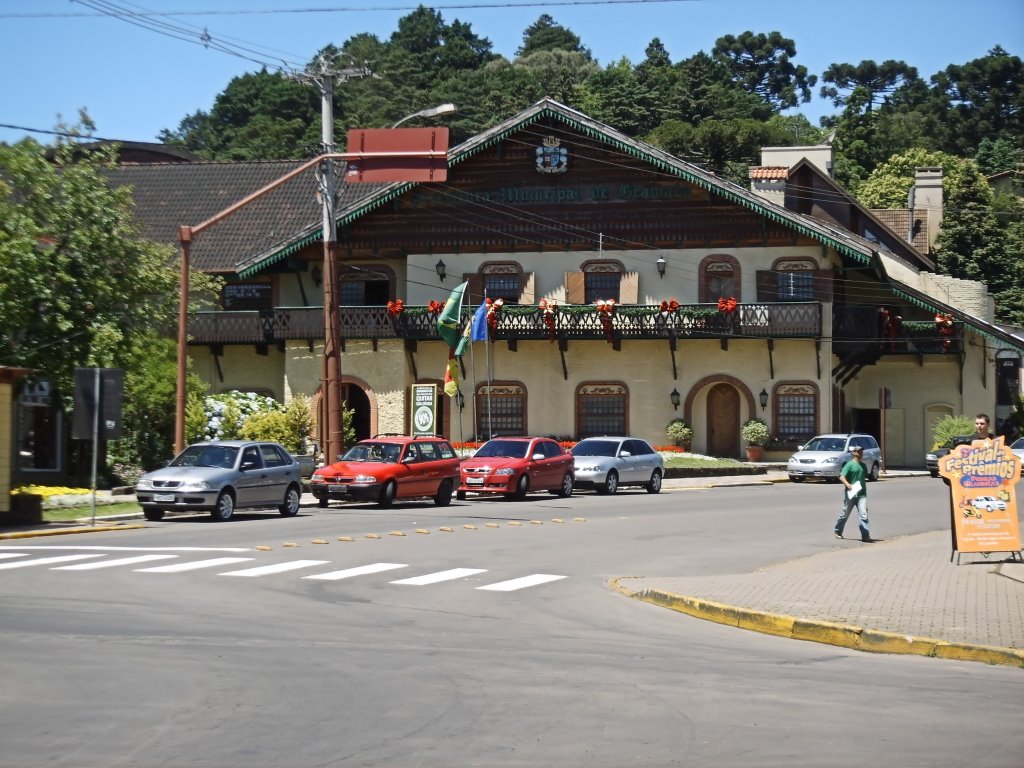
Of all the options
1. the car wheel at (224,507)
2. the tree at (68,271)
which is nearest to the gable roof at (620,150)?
the tree at (68,271)

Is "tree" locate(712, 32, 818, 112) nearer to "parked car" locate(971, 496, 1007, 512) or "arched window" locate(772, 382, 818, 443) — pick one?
"arched window" locate(772, 382, 818, 443)

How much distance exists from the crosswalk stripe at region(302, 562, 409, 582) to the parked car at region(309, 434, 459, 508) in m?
11.8

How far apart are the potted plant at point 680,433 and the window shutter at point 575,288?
5.31 metres

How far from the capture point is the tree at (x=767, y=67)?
156 m

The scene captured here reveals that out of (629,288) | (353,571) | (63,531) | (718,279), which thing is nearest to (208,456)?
(63,531)

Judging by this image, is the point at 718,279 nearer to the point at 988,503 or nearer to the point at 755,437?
the point at 755,437

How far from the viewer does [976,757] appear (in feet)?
27.8

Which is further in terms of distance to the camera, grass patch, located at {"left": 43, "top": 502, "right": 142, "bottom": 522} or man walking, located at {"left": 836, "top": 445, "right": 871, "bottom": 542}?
grass patch, located at {"left": 43, "top": 502, "right": 142, "bottom": 522}

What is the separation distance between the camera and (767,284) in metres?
49.9

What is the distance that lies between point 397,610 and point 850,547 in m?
10.5

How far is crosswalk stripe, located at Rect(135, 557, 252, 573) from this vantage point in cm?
1836

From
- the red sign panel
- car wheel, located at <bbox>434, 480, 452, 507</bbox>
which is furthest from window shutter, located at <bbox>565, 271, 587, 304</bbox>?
the red sign panel

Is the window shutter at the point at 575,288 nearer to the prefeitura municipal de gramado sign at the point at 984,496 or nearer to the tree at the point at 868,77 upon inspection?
the prefeitura municipal de gramado sign at the point at 984,496

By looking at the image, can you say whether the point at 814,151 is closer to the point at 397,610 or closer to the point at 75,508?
the point at 75,508
